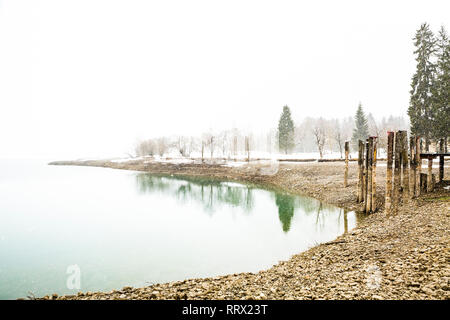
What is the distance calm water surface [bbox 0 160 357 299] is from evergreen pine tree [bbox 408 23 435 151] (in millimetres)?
26434

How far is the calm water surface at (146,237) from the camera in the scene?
10703 mm

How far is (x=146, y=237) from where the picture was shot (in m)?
15.8

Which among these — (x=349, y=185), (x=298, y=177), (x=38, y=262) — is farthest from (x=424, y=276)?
(x=298, y=177)

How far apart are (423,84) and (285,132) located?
43469mm

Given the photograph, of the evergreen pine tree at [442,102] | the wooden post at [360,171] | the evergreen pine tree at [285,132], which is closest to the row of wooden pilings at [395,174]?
the wooden post at [360,171]

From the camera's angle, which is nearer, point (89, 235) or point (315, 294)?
point (315, 294)

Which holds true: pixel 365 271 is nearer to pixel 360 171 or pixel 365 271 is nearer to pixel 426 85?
pixel 360 171

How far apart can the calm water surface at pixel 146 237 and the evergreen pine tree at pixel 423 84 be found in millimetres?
26434

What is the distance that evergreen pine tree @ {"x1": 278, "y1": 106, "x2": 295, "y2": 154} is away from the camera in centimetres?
7925

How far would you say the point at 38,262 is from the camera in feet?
39.7
